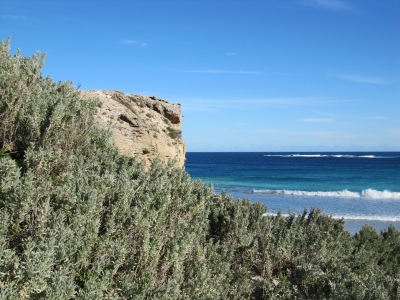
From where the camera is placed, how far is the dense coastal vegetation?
10.8ft

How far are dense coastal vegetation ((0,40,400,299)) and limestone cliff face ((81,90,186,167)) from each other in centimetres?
297

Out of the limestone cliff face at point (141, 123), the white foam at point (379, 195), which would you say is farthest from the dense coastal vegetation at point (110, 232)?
the white foam at point (379, 195)

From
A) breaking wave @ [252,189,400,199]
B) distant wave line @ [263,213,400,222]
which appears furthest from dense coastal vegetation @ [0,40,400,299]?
breaking wave @ [252,189,400,199]

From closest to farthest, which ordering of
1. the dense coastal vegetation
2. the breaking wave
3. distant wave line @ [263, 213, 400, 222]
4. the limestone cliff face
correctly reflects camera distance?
1. the dense coastal vegetation
2. the limestone cliff face
3. distant wave line @ [263, 213, 400, 222]
4. the breaking wave

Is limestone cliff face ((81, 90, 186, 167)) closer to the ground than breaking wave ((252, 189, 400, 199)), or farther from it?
farther from it

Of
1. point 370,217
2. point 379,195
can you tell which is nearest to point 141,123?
point 370,217

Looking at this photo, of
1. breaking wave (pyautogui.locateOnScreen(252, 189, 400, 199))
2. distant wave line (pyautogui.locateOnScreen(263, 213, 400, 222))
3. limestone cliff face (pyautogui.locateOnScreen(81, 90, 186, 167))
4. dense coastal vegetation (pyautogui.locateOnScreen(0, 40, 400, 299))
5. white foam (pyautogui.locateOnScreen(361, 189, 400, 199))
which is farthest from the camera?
breaking wave (pyautogui.locateOnScreen(252, 189, 400, 199))

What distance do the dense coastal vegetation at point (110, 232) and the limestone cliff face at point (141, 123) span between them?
297 cm

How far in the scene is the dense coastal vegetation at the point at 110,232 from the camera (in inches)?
130

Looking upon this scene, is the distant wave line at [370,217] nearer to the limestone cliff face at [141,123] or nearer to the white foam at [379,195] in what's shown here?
the white foam at [379,195]

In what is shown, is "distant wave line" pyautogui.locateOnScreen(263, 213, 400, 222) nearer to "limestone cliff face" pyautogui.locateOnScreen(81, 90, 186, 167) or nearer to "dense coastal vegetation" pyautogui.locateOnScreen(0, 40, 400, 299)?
"limestone cliff face" pyautogui.locateOnScreen(81, 90, 186, 167)

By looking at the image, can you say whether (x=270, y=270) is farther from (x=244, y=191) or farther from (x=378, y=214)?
(x=244, y=191)

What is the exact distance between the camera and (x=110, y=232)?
12.6 feet

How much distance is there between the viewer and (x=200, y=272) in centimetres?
474
